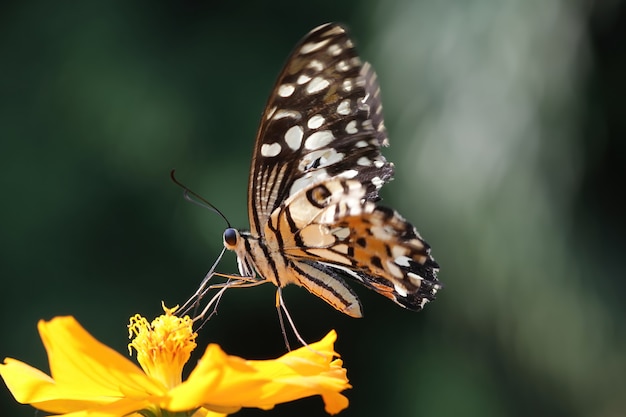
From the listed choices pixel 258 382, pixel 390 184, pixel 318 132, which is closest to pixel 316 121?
pixel 318 132

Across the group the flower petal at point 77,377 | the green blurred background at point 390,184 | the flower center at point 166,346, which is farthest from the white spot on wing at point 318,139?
the green blurred background at point 390,184

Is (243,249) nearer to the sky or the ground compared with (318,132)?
nearer to the ground

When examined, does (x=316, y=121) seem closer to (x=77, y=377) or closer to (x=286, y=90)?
(x=286, y=90)

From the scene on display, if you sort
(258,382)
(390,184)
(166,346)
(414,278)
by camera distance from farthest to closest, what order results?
(390,184)
(414,278)
(166,346)
(258,382)

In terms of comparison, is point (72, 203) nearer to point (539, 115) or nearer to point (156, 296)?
point (156, 296)

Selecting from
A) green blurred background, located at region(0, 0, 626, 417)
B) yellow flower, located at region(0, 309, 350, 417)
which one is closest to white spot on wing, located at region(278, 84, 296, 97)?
yellow flower, located at region(0, 309, 350, 417)

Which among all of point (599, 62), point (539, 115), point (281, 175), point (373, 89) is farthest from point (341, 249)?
point (599, 62)

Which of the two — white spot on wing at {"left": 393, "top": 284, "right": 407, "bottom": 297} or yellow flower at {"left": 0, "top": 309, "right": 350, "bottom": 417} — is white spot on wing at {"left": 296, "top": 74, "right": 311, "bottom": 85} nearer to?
white spot on wing at {"left": 393, "top": 284, "right": 407, "bottom": 297}

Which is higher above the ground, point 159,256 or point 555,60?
point 555,60
